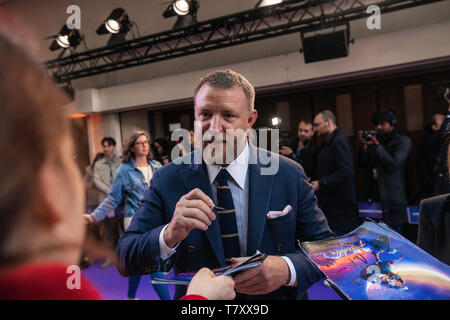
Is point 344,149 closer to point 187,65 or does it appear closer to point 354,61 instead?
point 354,61

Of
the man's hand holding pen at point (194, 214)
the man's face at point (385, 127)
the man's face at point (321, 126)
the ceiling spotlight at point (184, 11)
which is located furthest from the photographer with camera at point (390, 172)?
the ceiling spotlight at point (184, 11)

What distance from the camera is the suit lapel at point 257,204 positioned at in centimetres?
102

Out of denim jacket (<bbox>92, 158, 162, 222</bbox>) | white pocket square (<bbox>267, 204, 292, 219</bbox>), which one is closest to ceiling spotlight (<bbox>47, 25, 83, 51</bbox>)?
denim jacket (<bbox>92, 158, 162, 222</bbox>)

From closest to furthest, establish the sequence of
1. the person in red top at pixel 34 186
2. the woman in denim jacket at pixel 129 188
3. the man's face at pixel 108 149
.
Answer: the person in red top at pixel 34 186 → the woman in denim jacket at pixel 129 188 → the man's face at pixel 108 149

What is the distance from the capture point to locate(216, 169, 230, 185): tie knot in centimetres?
108

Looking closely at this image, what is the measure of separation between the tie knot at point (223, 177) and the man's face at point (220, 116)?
1.4 inches

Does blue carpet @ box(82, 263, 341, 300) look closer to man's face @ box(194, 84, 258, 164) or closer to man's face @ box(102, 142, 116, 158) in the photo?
man's face @ box(102, 142, 116, 158)

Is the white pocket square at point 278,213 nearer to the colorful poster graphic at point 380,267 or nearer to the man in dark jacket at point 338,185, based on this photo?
the colorful poster graphic at point 380,267

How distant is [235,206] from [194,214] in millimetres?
271

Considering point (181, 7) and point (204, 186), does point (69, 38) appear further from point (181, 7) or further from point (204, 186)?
point (204, 186)

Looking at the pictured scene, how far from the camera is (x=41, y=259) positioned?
1.24 ft

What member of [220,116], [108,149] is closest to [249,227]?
[220,116]
